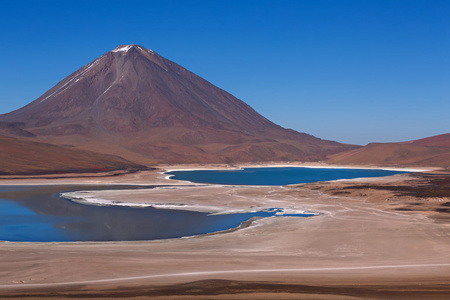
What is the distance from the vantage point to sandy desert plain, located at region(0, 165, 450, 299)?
1308cm

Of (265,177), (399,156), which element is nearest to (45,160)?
(265,177)

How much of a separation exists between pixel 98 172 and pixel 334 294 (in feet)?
251

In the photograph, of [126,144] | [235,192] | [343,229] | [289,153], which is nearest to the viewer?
[343,229]

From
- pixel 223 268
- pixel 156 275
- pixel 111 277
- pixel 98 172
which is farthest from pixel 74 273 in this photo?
pixel 98 172

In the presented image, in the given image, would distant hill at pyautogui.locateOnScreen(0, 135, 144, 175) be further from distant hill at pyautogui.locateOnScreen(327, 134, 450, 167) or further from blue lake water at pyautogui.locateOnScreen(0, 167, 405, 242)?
distant hill at pyautogui.locateOnScreen(327, 134, 450, 167)

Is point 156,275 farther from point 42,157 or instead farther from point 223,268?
point 42,157

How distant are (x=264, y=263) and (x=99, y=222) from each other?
16609 millimetres

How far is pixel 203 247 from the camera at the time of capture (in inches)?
832

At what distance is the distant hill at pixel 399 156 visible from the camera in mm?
132375

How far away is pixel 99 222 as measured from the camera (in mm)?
30609

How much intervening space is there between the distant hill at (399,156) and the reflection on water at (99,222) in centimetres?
10646

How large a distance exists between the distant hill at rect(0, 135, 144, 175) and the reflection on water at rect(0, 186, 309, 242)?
131ft

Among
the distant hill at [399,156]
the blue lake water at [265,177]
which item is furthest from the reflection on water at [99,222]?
the distant hill at [399,156]

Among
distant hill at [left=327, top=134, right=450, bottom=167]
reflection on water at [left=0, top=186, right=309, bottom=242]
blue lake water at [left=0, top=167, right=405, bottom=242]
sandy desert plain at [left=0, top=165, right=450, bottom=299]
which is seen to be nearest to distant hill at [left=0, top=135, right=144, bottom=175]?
blue lake water at [left=0, top=167, right=405, bottom=242]
